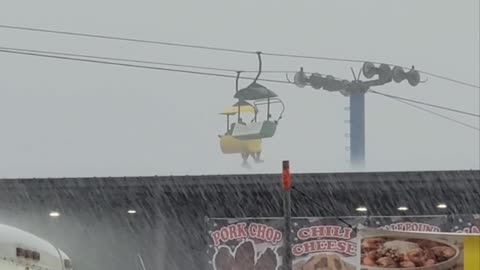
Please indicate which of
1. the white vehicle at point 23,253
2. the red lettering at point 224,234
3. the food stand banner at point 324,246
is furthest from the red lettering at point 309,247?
the white vehicle at point 23,253

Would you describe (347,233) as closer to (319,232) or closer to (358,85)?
(319,232)

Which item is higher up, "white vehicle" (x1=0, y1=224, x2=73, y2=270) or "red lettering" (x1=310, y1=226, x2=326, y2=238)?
"red lettering" (x1=310, y1=226, x2=326, y2=238)

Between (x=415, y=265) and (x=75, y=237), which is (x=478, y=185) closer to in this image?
(x=75, y=237)

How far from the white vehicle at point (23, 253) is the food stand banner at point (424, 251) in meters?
4.41

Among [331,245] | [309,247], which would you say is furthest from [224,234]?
[331,245]

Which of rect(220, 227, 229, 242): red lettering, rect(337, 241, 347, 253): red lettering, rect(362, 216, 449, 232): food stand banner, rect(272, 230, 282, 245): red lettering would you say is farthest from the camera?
rect(220, 227, 229, 242): red lettering

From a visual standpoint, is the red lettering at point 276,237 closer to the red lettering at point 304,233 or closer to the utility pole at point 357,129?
the red lettering at point 304,233

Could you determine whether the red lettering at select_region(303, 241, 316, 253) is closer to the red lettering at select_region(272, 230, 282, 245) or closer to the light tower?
the red lettering at select_region(272, 230, 282, 245)

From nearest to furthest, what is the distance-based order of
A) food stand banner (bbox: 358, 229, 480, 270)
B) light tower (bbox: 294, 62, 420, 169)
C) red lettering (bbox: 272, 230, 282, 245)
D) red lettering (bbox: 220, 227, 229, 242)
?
food stand banner (bbox: 358, 229, 480, 270) < red lettering (bbox: 272, 230, 282, 245) < red lettering (bbox: 220, 227, 229, 242) < light tower (bbox: 294, 62, 420, 169)

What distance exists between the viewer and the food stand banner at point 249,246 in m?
16.6

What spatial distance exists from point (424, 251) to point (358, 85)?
44.0 meters

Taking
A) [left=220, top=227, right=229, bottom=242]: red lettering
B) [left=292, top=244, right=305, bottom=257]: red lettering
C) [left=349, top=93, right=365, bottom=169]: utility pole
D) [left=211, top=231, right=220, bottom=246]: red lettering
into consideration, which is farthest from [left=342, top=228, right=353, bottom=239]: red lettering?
[left=349, top=93, right=365, bottom=169]: utility pole

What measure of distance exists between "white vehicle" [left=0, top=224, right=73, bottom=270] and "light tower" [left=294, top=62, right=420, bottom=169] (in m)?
34.4

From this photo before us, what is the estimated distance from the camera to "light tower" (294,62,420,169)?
49.5m
